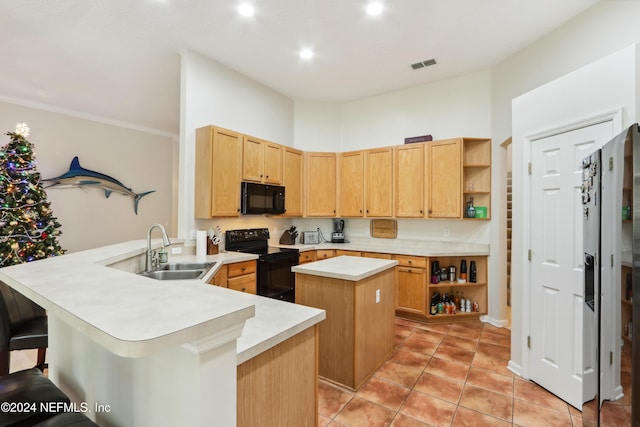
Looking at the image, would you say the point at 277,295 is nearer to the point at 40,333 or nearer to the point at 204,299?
the point at 40,333

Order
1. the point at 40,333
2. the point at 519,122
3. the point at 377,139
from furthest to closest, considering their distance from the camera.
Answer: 1. the point at 377,139
2. the point at 519,122
3. the point at 40,333

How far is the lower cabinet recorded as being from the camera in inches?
116

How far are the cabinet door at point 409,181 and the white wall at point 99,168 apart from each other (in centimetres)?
502

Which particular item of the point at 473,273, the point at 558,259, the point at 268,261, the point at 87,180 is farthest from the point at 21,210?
the point at 473,273

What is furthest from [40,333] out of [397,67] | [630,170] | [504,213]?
[504,213]

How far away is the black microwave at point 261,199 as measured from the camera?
3678 millimetres

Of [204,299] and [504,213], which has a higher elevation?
[504,213]

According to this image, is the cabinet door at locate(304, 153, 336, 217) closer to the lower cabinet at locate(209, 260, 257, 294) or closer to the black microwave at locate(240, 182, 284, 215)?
the black microwave at locate(240, 182, 284, 215)

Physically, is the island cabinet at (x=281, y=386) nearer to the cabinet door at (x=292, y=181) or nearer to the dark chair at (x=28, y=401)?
the dark chair at (x=28, y=401)

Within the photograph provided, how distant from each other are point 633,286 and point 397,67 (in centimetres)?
354

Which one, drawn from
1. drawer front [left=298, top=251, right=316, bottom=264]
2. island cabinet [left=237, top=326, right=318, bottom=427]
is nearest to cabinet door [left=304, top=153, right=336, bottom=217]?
drawer front [left=298, top=251, right=316, bottom=264]

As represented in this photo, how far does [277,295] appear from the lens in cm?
360

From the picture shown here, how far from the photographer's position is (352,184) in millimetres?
4723

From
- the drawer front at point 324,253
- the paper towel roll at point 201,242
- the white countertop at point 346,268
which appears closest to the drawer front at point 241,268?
the paper towel roll at point 201,242
